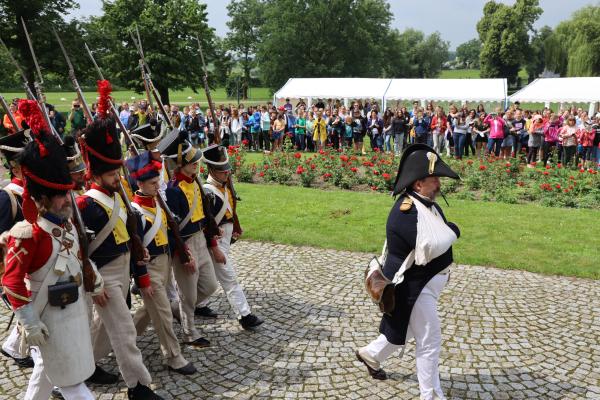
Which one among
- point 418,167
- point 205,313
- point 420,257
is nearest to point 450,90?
point 205,313

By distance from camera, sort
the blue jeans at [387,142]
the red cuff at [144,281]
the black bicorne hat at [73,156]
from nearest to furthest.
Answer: the red cuff at [144,281] < the black bicorne hat at [73,156] < the blue jeans at [387,142]

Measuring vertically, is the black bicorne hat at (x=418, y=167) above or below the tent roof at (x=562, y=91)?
below

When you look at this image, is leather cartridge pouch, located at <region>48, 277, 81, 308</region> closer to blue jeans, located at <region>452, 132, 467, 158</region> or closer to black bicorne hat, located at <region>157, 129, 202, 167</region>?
black bicorne hat, located at <region>157, 129, 202, 167</region>

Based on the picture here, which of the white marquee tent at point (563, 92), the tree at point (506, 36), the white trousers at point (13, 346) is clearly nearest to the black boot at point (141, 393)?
the white trousers at point (13, 346)

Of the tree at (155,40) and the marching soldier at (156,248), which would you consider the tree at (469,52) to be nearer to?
the tree at (155,40)

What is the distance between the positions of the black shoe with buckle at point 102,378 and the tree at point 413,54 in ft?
280

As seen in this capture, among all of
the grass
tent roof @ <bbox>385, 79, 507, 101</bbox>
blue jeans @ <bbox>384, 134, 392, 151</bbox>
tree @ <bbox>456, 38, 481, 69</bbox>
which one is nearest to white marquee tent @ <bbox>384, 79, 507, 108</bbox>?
tent roof @ <bbox>385, 79, 507, 101</bbox>

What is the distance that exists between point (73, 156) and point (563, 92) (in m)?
27.7

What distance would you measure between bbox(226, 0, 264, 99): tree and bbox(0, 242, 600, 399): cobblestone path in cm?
8528

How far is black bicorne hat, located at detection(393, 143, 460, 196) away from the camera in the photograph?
4570mm

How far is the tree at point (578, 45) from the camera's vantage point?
49469 mm

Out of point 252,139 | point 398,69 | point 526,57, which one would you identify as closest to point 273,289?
point 252,139

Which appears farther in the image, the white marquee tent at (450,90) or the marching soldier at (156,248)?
the white marquee tent at (450,90)

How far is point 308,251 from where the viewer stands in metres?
9.56
